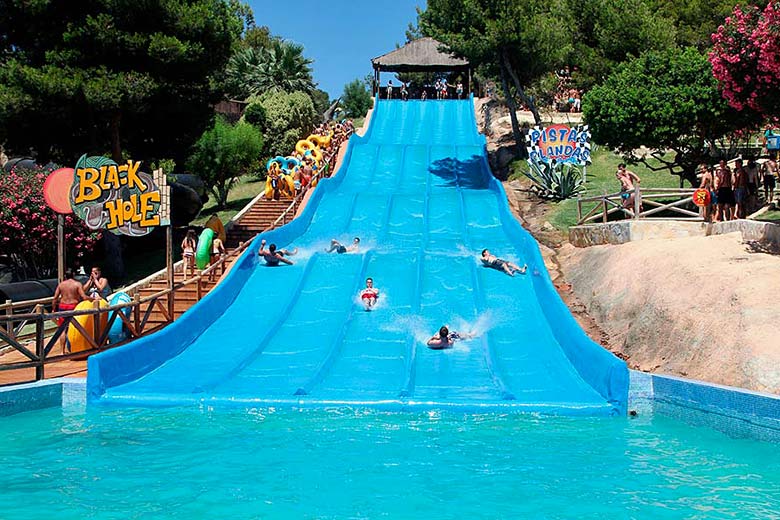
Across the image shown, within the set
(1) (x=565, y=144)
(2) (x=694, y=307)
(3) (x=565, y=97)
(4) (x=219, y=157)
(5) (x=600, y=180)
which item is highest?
(3) (x=565, y=97)

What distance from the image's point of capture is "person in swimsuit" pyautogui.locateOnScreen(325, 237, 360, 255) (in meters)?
16.2

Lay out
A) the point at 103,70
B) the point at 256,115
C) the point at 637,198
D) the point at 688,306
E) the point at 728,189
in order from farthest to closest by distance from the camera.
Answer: the point at 256,115 → the point at 103,70 → the point at 637,198 → the point at 728,189 → the point at 688,306

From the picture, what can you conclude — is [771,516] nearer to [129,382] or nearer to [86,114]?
[129,382]

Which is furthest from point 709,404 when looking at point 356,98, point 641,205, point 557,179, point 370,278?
point 356,98

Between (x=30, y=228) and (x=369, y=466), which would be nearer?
(x=369, y=466)

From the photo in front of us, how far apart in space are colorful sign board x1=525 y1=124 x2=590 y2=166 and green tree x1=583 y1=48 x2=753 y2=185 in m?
0.55

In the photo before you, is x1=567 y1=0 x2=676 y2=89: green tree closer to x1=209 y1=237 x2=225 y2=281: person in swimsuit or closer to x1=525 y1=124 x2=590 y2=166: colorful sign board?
x1=525 y1=124 x2=590 y2=166: colorful sign board

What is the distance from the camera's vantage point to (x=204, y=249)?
50.2 ft

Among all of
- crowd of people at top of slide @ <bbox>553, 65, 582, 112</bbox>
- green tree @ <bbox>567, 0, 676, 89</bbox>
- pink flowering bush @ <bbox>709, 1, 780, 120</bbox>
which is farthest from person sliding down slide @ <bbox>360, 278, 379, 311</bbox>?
crowd of people at top of slide @ <bbox>553, 65, 582, 112</bbox>

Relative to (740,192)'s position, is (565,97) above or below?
above

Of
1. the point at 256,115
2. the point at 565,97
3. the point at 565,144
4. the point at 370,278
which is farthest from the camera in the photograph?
the point at 565,97

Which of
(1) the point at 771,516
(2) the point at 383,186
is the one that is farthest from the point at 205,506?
(2) the point at 383,186

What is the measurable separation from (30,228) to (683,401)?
16056 millimetres

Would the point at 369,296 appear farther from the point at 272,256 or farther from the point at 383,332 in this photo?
the point at 272,256
